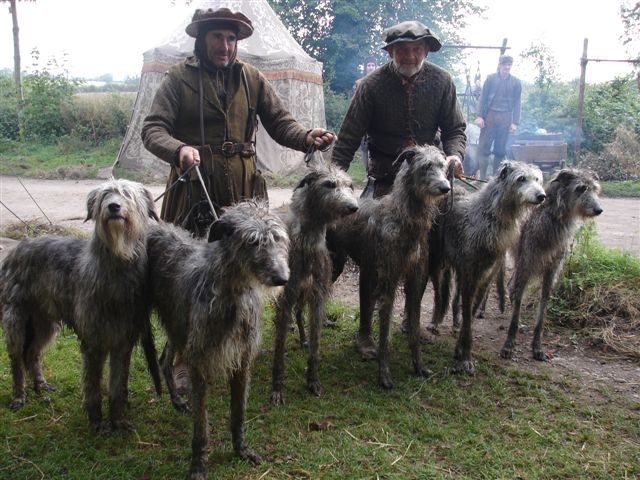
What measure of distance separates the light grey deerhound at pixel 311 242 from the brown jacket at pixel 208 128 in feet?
1.75

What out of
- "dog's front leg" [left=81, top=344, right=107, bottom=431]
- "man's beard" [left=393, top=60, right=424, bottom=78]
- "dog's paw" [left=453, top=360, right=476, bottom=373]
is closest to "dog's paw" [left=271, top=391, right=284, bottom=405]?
"dog's front leg" [left=81, top=344, right=107, bottom=431]

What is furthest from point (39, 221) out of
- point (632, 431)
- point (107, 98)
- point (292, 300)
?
point (107, 98)

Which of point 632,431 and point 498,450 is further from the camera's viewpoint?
point 632,431

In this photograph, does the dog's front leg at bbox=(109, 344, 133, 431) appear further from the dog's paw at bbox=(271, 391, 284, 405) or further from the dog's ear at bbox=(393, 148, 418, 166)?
the dog's ear at bbox=(393, 148, 418, 166)

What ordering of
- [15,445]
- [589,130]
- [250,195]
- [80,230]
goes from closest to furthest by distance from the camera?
[15,445], [250,195], [80,230], [589,130]

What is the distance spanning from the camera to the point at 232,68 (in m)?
4.51

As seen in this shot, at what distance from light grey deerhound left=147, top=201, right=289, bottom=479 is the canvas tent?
36.2ft

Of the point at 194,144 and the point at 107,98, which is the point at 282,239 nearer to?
the point at 194,144

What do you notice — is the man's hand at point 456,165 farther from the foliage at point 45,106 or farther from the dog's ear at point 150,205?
the foliage at point 45,106

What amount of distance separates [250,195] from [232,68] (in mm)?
1055

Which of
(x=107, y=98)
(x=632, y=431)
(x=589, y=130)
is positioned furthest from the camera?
(x=107, y=98)

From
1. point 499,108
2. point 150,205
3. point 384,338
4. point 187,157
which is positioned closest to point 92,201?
point 150,205

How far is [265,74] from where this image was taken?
1410 cm

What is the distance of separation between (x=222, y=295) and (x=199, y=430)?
914 millimetres
